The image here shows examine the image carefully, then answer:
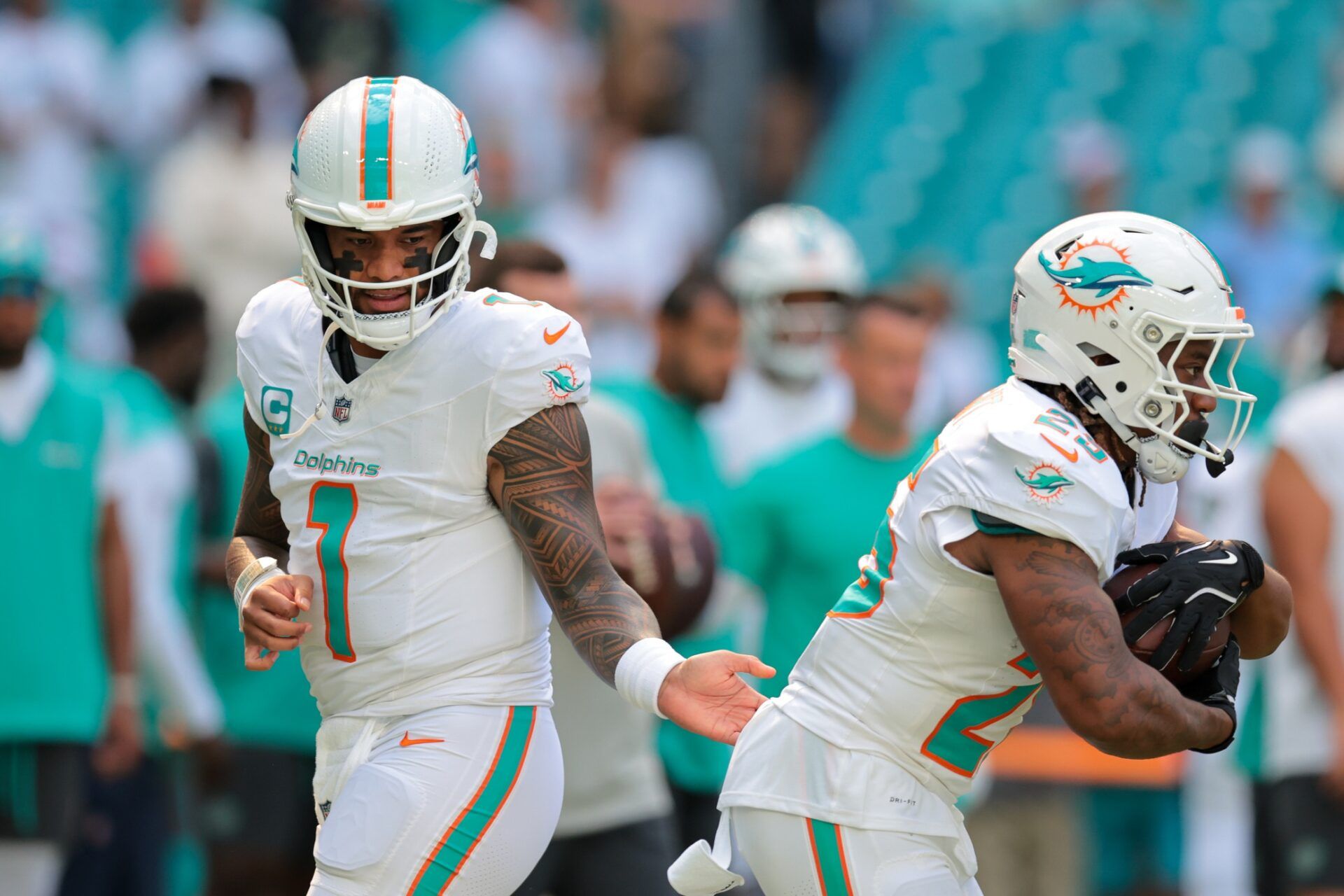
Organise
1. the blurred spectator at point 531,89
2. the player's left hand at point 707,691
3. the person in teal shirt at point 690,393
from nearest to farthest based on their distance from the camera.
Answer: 1. the player's left hand at point 707,691
2. the person in teal shirt at point 690,393
3. the blurred spectator at point 531,89

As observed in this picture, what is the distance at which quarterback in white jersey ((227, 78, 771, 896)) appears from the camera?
3.32 m

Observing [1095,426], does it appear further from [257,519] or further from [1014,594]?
[257,519]

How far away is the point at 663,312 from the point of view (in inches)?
240

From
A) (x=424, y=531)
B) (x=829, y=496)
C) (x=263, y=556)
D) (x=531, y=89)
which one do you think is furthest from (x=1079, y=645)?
(x=531, y=89)

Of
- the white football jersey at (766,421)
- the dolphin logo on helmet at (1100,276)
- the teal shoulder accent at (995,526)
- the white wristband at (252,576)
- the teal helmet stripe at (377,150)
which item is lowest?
the white football jersey at (766,421)

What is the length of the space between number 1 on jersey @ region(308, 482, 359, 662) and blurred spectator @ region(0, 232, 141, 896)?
7.58 ft

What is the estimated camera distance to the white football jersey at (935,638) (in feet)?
10.3

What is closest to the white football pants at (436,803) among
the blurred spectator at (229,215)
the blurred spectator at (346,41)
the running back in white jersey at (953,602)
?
the running back in white jersey at (953,602)

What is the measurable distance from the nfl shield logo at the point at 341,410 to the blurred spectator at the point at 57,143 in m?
6.11

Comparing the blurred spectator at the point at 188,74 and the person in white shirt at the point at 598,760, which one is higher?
the person in white shirt at the point at 598,760

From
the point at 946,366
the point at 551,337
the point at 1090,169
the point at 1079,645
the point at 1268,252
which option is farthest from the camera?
the point at 1090,169

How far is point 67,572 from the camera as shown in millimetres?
5684

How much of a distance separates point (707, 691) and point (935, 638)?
39cm

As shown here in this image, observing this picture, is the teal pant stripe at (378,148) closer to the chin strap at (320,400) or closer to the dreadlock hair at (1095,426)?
the chin strap at (320,400)
